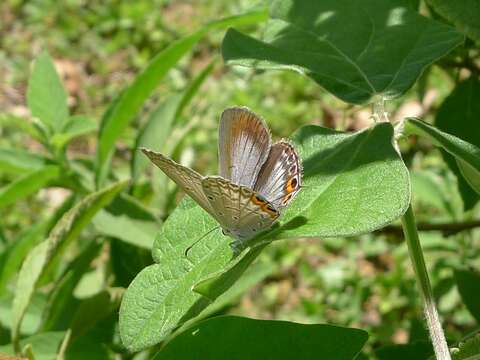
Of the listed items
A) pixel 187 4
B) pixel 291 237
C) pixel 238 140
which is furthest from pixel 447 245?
pixel 187 4

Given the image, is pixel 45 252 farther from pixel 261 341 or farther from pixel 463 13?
pixel 463 13

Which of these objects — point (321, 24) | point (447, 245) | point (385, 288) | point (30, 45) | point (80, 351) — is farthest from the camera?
point (30, 45)

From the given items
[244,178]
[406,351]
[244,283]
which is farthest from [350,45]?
[244,283]

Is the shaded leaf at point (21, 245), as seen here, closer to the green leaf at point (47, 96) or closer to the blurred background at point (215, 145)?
the blurred background at point (215, 145)

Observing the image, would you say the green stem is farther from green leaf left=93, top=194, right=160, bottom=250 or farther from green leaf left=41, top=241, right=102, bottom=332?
green leaf left=41, top=241, right=102, bottom=332

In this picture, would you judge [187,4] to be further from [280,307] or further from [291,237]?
[291,237]
